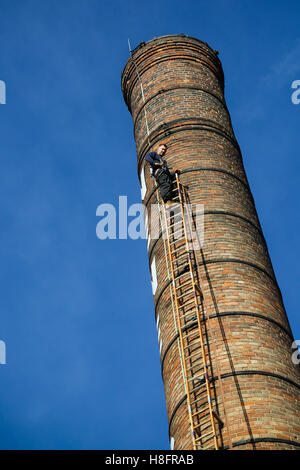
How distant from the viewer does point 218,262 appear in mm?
10805

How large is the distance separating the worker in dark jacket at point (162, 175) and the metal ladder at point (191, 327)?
0.45 feet

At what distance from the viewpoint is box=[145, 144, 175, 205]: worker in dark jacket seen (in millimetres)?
11891

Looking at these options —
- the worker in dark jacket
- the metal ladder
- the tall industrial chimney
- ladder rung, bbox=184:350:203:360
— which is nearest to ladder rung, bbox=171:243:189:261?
the metal ladder

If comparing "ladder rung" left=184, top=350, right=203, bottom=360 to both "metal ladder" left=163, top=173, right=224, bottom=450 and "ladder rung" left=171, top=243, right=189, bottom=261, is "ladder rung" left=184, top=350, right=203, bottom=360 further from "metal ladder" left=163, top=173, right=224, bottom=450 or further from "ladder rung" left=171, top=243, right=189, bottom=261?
"ladder rung" left=171, top=243, right=189, bottom=261

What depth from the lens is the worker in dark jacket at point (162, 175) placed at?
11891 millimetres

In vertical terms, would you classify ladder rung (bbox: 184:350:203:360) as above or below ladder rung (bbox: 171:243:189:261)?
below

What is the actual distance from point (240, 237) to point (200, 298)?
1.57 metres

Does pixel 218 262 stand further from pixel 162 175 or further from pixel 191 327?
pixel 162 175

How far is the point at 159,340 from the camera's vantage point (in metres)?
11.1

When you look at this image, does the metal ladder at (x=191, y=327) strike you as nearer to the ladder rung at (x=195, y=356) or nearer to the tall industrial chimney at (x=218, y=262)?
the ladder rung at (x=195, y=356)

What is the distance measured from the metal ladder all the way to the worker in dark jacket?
0.14 metres

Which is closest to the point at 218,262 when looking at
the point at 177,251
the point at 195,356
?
the point at 177,251

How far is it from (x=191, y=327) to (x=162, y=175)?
9.94 feet
